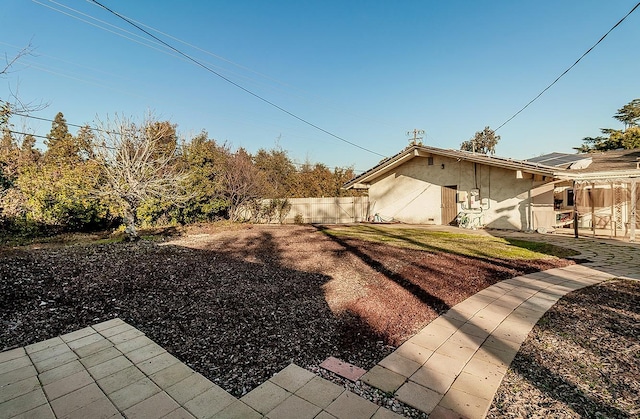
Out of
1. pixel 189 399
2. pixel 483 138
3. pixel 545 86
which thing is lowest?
pixel 189 399

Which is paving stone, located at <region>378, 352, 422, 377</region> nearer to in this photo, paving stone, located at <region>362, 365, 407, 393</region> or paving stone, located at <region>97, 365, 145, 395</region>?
paving stone, located at <region>362, 365, 407, 393</region>

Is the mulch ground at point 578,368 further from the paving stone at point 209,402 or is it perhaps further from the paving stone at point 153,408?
the paving stone at point 153,408

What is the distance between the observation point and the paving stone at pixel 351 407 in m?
1.97

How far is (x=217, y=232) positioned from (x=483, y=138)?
1574 inches

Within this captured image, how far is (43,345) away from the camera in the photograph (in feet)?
9.75

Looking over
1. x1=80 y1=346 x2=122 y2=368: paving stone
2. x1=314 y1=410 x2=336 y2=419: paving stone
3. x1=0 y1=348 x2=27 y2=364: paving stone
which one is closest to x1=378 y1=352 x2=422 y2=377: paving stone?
x1=314 y1=410 x2=336 y2=419: paving stone

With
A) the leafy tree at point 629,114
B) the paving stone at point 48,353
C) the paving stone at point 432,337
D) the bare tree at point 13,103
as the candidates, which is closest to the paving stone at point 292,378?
the paving stone at point 432,337

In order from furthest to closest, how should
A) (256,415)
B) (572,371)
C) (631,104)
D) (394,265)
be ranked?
(631,104) < (394,265) < (572,371) < (256,415)

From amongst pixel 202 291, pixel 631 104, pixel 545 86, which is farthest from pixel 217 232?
pixel 631 104

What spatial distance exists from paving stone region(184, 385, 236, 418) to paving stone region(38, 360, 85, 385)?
50.0 inches

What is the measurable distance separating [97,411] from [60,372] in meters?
0.84

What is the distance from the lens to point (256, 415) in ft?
6.50

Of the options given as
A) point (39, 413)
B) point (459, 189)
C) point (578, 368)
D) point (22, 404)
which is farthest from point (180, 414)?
point (459, 189)

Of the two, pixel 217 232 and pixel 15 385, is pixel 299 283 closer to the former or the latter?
pixel 15 385
